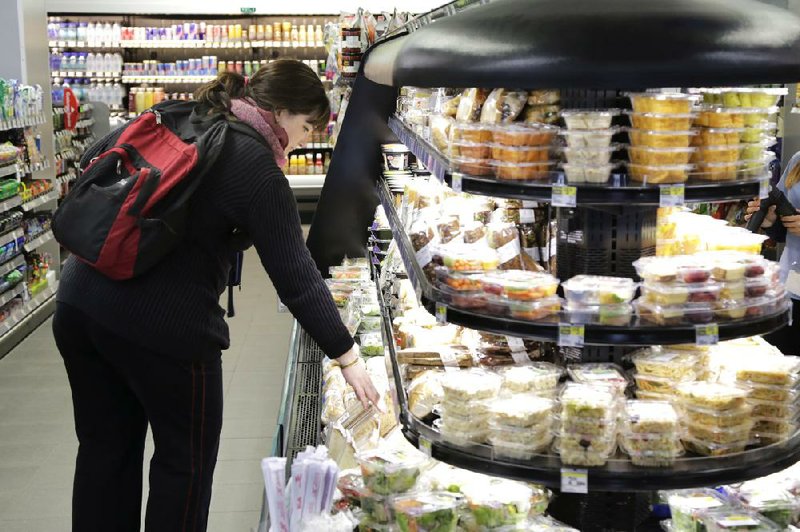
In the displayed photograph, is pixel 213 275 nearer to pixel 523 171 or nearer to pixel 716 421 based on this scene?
pixel 523 171

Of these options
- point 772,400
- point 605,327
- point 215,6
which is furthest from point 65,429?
point 215,6

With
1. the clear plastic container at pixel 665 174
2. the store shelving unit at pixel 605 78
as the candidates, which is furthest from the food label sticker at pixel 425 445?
the clear plastic container at pixel 665 174

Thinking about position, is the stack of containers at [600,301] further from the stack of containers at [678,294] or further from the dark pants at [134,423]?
the dark pants at [134,423]

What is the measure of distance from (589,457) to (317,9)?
9993 mm

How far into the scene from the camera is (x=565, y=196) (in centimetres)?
219

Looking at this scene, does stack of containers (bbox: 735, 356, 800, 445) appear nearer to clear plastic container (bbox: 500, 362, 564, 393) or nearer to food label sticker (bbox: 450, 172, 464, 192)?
clear plastic container (bbox: 500, 362, 564, 393)

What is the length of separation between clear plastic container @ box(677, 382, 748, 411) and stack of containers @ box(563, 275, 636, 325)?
0.86 ft

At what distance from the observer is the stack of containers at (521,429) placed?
90.1 inches

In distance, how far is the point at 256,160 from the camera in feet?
8.46

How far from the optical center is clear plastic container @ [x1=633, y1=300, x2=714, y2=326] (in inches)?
88.0

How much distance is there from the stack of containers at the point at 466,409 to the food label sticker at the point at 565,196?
1.69 ft

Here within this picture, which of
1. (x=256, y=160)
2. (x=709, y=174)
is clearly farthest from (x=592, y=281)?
(x=256, y=160)

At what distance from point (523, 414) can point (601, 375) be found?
26 cm

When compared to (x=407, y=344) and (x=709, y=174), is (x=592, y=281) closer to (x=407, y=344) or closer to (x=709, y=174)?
(x=709, y=174)
